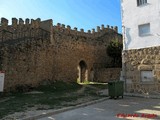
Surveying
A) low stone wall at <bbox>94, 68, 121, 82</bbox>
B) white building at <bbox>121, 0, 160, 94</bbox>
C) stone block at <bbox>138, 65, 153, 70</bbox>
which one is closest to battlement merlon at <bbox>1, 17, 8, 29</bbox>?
white building at <bbox>121, 0, 160, 94</bbox>

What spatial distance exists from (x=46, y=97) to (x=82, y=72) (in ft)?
41.9

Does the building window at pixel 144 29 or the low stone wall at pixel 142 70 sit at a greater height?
the building window at pixel 144 29

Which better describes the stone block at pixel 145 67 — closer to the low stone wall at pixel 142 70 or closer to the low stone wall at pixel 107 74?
the low stone wall at pixel 142 70

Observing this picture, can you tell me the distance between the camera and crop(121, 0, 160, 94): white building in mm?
13945

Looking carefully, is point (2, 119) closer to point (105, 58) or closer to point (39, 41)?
point (39, 41)

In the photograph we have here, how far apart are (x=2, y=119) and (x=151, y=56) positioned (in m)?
9.09

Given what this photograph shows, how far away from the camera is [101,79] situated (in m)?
25.3

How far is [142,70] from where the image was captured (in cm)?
1455

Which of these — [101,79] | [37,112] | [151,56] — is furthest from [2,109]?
[101,79]

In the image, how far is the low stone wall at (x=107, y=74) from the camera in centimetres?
2386

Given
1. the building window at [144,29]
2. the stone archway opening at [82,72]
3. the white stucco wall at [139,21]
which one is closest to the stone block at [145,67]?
the white stucco wall at [139,21]

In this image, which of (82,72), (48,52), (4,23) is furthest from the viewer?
(82,72)

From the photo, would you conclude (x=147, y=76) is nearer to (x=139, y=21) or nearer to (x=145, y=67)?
(x=145, y=67)

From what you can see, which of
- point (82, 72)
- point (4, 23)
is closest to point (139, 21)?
point (4, 23)
